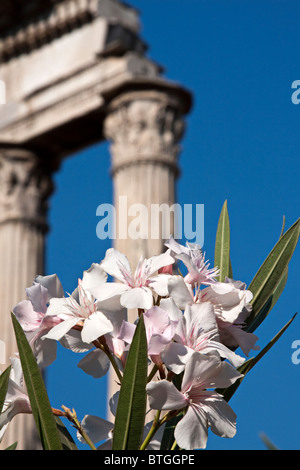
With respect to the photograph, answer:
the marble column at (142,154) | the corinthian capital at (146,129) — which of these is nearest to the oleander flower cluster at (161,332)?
the marble column at (142,154)

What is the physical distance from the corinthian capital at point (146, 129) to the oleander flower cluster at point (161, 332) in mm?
8483

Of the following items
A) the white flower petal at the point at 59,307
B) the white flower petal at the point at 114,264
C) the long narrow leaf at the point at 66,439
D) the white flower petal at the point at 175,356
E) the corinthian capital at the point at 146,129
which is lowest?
the long narrow leaf at the point at 66,439

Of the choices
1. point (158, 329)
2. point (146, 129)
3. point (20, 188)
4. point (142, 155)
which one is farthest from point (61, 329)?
point (20, 188)

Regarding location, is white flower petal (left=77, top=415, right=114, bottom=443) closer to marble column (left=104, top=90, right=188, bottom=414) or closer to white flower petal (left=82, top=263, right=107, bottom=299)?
white flower petal (left=82, top=263, right=107, bottom=299)

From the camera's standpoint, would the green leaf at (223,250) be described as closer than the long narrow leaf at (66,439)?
No

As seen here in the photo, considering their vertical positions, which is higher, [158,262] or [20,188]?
[20,188]

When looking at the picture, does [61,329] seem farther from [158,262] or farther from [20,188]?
[20,188]

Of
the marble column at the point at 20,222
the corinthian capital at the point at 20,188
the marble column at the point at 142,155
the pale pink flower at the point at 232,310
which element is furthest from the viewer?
the corinthian capital at the point at 20,188

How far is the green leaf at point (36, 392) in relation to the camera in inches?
62.2

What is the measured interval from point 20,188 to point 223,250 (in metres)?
10.3

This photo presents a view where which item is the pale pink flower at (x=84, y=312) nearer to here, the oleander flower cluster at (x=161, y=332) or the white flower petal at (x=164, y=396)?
the oleander flower cluster at (x=161, y=332)

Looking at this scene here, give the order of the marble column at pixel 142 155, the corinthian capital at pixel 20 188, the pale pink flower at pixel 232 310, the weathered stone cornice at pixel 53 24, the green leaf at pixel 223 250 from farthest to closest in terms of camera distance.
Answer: the corinthian capital at pixel 20 188, the weathered stone cornice at pixel 53 24, the marble column at pixel 142 155, the green leaf at pixel 223 250, the pale pink flower at pixel 232 310

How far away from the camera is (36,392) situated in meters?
1.61
